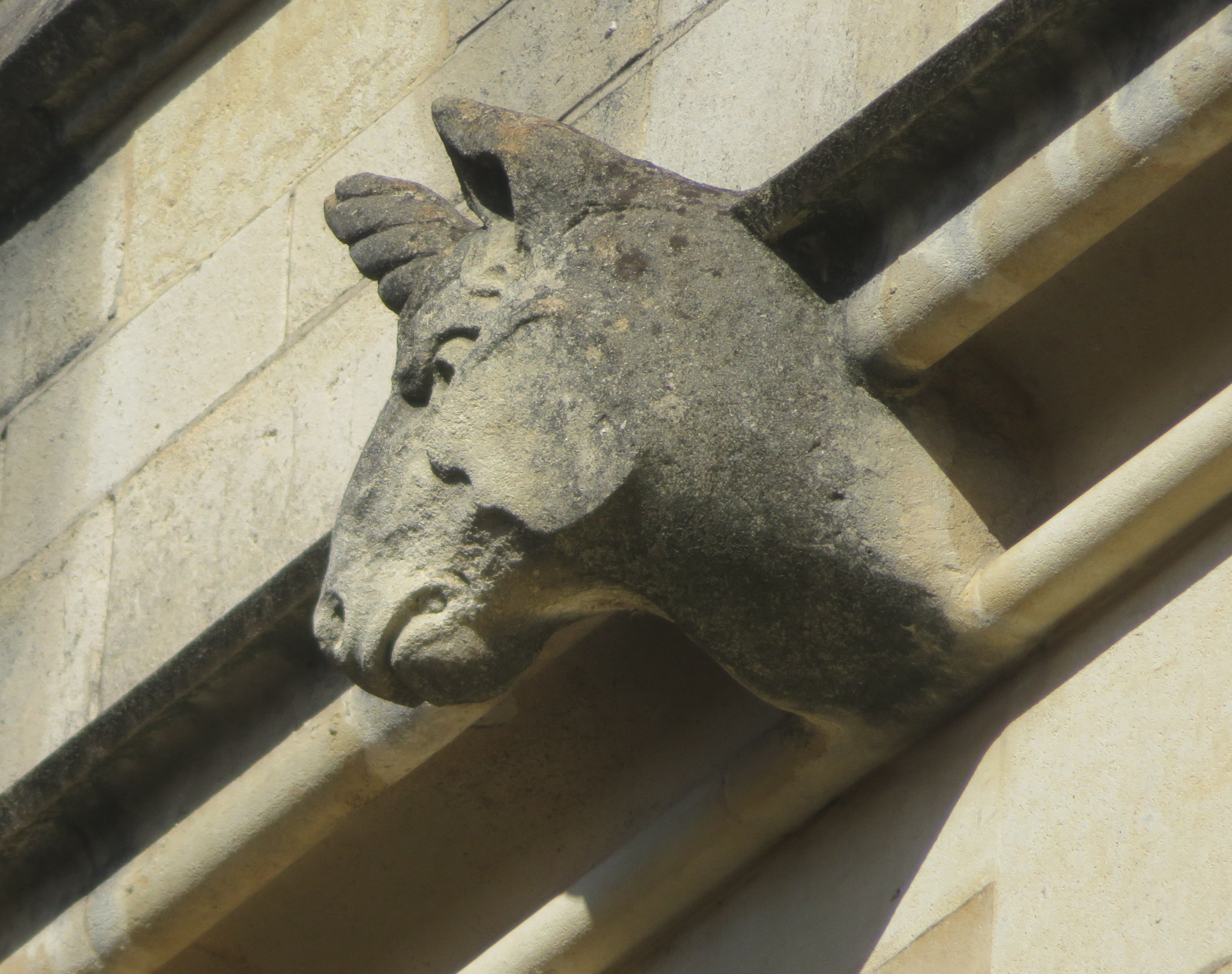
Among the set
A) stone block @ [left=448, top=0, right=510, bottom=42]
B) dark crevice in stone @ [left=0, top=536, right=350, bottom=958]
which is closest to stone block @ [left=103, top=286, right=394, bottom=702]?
dark crevice in stone @ [left=0, top=536, right=350, bottom=958]

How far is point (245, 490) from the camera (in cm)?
297

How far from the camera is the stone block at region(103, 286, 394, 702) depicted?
2.87 metres

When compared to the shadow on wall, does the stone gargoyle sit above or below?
above

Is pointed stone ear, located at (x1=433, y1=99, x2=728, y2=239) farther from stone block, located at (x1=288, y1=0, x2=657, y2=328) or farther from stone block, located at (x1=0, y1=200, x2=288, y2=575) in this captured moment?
stone block, located at (x1=0, y1=200, x2=288, y2=575)

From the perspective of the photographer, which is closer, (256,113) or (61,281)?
(256,113)

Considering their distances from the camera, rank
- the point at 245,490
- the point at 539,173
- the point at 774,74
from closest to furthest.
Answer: the point at 539,173
the point at 774,74
the point at 245,490

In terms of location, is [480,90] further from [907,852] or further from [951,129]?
[907,852]

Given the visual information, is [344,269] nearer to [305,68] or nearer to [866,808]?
[305,68]

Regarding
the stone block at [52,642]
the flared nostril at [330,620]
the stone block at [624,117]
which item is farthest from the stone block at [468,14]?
the flared nostril at [330,620]

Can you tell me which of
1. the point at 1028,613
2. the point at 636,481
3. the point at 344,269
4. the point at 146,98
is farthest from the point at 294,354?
the point at 1028,613

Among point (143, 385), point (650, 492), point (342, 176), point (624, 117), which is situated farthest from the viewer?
point (143, 385)

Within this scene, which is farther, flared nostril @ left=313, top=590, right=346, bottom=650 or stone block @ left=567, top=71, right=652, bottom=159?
stone block @ left=567, top=71, right=652, bottom=159

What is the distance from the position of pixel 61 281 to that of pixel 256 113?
479mm

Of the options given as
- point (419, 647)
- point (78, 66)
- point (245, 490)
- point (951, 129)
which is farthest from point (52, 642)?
point (951, 129)
